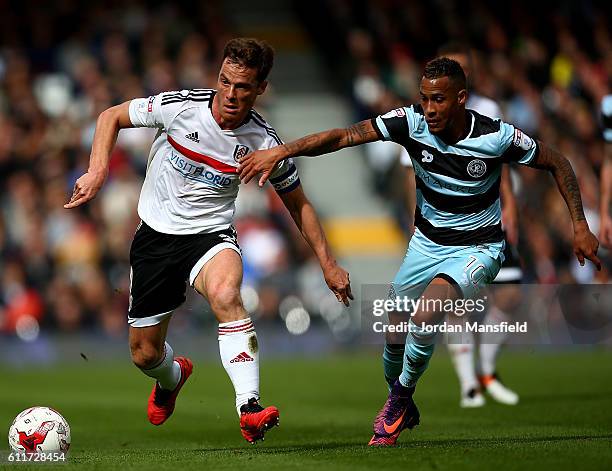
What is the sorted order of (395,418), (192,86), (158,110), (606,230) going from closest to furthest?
1. (158,110)
2. (395,418)
3. (606,230)
4. (192,86)

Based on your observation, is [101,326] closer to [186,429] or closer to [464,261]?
[186,429]

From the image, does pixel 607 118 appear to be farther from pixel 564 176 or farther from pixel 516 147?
pixel 516 147

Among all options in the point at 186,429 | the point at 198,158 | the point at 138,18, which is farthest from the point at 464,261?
the point at 138,18

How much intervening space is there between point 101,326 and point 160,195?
10666 millimetres

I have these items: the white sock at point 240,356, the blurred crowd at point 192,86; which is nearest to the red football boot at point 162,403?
the white sock at point 240,356

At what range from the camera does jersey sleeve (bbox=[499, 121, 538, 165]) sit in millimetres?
8109

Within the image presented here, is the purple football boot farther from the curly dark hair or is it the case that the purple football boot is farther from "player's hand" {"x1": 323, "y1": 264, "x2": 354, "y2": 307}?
the curly dark hair

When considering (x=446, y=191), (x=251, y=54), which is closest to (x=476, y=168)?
(x=446, y=191)

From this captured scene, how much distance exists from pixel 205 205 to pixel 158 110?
721 mm

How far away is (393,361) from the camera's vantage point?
8.58 metres

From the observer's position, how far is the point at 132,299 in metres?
8.68

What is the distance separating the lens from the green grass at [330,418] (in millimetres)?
7352

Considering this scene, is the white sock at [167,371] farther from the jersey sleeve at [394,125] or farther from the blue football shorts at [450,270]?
the jersey sleeve at [394,125]

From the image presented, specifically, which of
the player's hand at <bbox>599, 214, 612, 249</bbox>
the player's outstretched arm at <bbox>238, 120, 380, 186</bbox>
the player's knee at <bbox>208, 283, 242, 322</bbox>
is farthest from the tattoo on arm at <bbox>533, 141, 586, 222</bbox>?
the player's knee at <bbox>208, 283, 242, 322</bbox>
